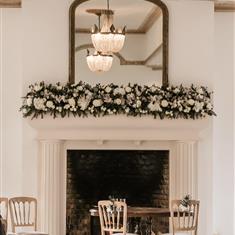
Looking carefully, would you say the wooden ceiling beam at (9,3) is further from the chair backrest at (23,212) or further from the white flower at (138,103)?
the chair backrest at (23,212)

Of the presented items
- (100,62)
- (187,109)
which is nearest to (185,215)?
(187,109)

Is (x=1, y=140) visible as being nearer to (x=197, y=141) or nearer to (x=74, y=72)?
(x=74, y=72)

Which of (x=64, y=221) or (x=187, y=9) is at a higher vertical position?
(x=187, y=9)

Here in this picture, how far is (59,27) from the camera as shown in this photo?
10555 millimetres

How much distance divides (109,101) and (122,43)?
917mm

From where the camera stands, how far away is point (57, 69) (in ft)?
34.7

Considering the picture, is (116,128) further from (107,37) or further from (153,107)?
(107,37)

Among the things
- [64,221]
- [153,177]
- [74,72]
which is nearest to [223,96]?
[153,177]

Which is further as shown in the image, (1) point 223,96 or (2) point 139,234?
(1) point 223,96

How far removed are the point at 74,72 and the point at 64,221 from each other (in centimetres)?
224

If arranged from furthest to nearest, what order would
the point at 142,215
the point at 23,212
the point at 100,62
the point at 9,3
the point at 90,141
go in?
the point at 9,3, the point at 90,141, the point at 100,62, the point at 23,212, the point at 142,215

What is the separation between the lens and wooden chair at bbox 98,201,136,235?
356 inches

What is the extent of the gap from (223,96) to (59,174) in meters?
2.91

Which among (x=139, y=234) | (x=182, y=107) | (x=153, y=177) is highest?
(x=182, y=107)
